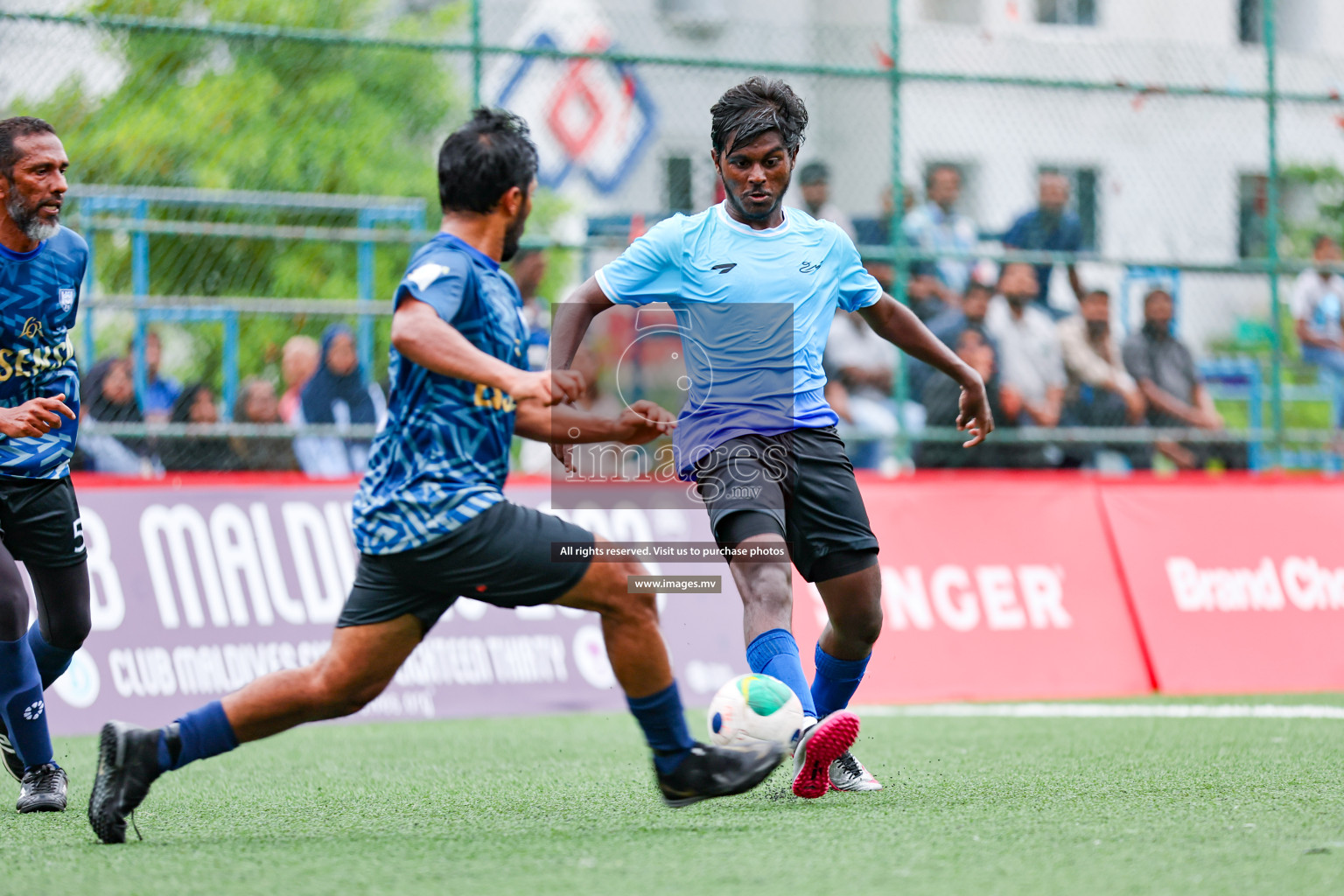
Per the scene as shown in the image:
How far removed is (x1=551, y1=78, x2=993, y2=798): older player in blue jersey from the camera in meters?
4.88

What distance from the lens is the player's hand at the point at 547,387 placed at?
3.70 meters

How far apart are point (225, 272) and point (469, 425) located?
6.21 metres

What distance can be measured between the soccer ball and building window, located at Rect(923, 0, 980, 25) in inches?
611

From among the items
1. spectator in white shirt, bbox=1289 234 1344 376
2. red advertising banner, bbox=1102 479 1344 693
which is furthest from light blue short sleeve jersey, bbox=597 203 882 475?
spectator in white shirt, bbox=1289 234 1344 376

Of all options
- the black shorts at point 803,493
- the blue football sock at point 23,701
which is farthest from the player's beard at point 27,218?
the black shorts at point 803,493

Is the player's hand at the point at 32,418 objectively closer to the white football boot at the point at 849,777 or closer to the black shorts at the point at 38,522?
the black shorts at the point at 38,522

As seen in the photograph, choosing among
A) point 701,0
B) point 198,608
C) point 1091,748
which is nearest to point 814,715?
point 1091,748

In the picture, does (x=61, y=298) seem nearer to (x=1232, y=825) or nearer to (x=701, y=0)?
(x=1232, y=825)

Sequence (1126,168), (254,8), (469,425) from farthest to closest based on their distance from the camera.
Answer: (254,8) < (1126,168) < (469,425)

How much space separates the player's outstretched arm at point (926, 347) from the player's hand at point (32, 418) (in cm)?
264

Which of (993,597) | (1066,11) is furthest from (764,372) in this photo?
(1066,11)

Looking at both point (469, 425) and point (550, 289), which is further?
point (550, 289)

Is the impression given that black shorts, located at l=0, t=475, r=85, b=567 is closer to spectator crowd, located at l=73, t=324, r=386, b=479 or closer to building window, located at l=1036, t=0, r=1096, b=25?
spectator crowd, located at l=73, t=324, r=386, b=479

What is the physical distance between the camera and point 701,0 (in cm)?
2161
